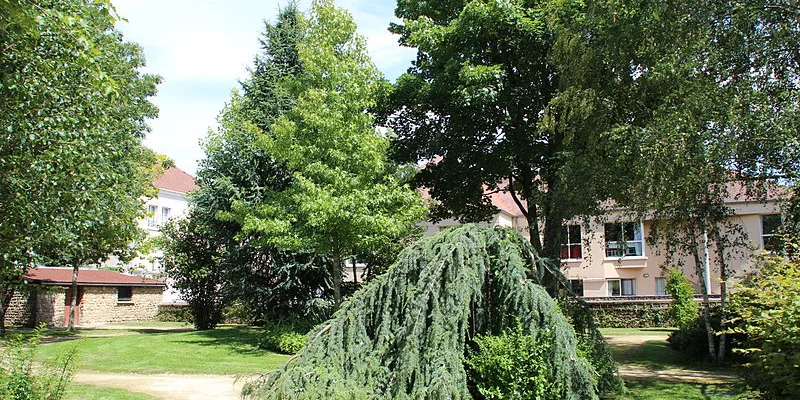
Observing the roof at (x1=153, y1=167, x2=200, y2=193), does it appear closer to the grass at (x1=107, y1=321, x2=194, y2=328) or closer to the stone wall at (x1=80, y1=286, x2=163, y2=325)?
the stone wall at (x1=80, y1=286, x2=163, y2=325)

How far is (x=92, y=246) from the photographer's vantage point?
20.3 meters

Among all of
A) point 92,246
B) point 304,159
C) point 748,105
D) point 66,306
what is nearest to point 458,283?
point 748,105

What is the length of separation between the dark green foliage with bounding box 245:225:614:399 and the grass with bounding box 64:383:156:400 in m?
3.95

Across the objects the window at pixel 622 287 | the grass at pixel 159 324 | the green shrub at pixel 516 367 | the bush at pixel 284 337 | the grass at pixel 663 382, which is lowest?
the grass at pixel 159 324

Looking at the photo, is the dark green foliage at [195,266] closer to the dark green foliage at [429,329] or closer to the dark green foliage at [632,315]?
the dark green foliage at [429,329]

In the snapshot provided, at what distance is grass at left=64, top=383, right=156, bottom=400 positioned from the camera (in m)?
9.95

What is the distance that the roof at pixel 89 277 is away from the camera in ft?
96.2

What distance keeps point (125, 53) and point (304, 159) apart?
12.8 m

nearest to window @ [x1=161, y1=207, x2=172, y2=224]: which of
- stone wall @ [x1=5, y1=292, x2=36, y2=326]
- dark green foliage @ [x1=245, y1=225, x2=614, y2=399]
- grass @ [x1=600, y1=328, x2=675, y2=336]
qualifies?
stone wall @ [x1=5, y1=292, x2=36, y2=326]

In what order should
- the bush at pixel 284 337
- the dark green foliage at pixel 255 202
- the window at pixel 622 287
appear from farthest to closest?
the window at pixel 622 287 < the dark green foliage at pixel 255 202 < the bush at pixel 284 337

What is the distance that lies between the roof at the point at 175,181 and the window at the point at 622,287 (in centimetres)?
2842

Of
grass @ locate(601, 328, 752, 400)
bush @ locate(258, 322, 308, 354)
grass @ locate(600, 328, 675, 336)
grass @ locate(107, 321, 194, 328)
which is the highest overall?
bush @ locate(258, 322, 308, 354)

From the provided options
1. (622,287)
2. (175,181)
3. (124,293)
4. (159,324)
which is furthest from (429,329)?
(175,181)

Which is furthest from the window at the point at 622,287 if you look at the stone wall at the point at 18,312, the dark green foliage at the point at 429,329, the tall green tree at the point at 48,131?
the stone wall at the point at 18,312
